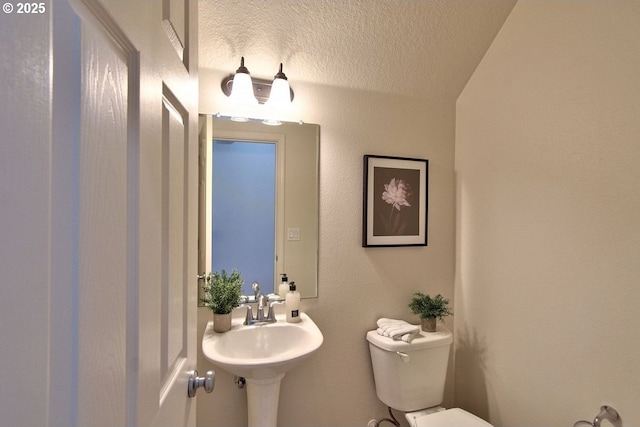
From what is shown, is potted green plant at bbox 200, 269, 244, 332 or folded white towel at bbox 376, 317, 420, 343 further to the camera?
folded white towel at bbox 376, 317, 420, 343

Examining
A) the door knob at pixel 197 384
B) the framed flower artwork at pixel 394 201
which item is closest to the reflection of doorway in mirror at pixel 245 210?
the framed flower artwork at pixel 394 201

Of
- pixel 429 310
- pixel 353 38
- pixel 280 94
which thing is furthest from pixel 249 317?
pixel 353 38

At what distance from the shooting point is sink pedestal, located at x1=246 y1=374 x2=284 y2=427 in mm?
Answer: 1345

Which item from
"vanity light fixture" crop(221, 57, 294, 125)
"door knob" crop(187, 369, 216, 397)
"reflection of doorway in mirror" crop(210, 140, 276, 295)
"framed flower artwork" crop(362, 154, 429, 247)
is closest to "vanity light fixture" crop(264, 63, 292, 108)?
"vanity light fixture" crop(221, 57, 294, 125)

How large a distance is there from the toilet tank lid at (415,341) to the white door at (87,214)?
1.17 metres

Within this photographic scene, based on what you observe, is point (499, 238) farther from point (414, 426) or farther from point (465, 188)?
point (414, 426)

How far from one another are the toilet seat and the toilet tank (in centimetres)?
9

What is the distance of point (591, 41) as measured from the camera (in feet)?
4.16

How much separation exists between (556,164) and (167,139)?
5.22 ft

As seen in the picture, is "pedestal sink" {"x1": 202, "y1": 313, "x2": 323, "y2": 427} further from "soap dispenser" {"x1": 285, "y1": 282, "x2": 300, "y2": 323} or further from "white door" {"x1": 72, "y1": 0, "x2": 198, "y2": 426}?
"white door" {"x1": 72, "y1": 0, "x2": 198, "y2": 426}

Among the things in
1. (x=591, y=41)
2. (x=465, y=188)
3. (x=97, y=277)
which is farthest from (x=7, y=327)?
(x=465, y=188)

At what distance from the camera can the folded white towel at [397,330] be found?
1560 mm

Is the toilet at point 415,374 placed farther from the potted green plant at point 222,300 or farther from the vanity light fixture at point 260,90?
the vanity light fixture at point 260,90

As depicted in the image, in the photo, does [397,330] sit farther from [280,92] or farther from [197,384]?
[280,92]
